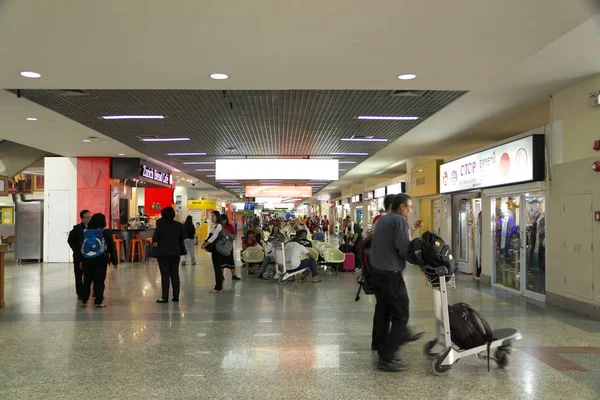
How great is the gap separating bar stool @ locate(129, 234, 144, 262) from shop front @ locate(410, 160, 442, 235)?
9.09 metres

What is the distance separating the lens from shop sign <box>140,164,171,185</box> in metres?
16.7

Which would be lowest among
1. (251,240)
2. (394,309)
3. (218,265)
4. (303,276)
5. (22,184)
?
(303,276)

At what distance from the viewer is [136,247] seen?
16406mm

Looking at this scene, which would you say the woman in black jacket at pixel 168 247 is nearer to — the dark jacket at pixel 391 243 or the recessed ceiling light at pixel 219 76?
the recessed ceiling light at pixel 219 76

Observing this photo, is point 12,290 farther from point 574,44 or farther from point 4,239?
point 4,239

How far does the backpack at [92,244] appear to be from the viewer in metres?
7.91

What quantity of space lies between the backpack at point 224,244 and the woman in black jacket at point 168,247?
45.7 inches

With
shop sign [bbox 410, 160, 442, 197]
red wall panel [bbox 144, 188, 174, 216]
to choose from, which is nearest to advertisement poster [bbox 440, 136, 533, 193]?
shop sign [bbox 410, 160, 442, 197]

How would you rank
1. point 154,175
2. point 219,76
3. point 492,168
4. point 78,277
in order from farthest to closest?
point 154,175, point 492,168, point 78,277, point 219,76

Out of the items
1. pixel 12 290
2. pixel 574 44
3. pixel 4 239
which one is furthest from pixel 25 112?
pixel 4 239

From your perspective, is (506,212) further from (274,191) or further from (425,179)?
(274,191)

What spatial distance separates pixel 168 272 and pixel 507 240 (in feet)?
22.5

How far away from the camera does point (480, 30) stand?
493cm

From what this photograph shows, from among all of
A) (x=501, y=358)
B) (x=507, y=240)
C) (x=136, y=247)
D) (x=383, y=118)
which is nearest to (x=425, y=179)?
(x=507, y=240)
